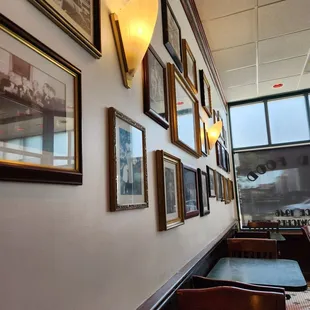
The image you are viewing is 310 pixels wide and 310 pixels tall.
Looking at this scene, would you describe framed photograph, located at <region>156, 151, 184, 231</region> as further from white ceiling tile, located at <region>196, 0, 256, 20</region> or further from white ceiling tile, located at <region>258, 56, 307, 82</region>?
white ceiling tile, located at <region>258, 56, 307, 82</region>

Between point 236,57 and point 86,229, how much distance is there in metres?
3.52

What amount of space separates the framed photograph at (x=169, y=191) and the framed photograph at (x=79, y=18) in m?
0.67

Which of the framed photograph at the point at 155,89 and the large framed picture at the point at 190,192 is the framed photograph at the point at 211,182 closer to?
the large framed picture at the point at 190,192

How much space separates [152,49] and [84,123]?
84cm

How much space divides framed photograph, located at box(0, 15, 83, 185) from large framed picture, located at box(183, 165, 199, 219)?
47.2 inches

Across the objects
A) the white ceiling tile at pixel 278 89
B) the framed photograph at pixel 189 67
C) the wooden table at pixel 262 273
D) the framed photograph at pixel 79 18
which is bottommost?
the wooden table at pixel 262 273

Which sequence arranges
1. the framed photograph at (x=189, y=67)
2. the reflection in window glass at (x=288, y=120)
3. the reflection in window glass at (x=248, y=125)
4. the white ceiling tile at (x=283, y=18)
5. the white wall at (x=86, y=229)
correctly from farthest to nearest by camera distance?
the reflection in window glass at (x=248, y=125), the reflection in window glass at (x=288, y=120), the white ceiling tile at (x=283, y=18), the framed photograph at (x=189, y=67), the white wall at (x=86, y=229)

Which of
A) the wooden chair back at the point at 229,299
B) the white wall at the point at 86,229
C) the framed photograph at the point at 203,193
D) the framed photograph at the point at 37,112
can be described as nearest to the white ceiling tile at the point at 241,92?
the framed photograph at the point at 203,193

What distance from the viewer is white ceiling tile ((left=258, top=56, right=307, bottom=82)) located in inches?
160

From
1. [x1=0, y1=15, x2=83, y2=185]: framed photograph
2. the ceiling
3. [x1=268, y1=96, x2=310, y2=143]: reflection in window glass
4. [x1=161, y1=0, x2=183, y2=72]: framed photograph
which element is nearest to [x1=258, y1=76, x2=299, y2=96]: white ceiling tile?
the ceiling

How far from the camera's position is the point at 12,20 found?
697mm

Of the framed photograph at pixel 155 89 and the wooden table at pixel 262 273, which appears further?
the wooden table at pixel 262 273

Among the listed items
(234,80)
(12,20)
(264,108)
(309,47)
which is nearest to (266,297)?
(12,20)

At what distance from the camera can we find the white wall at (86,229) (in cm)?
64
